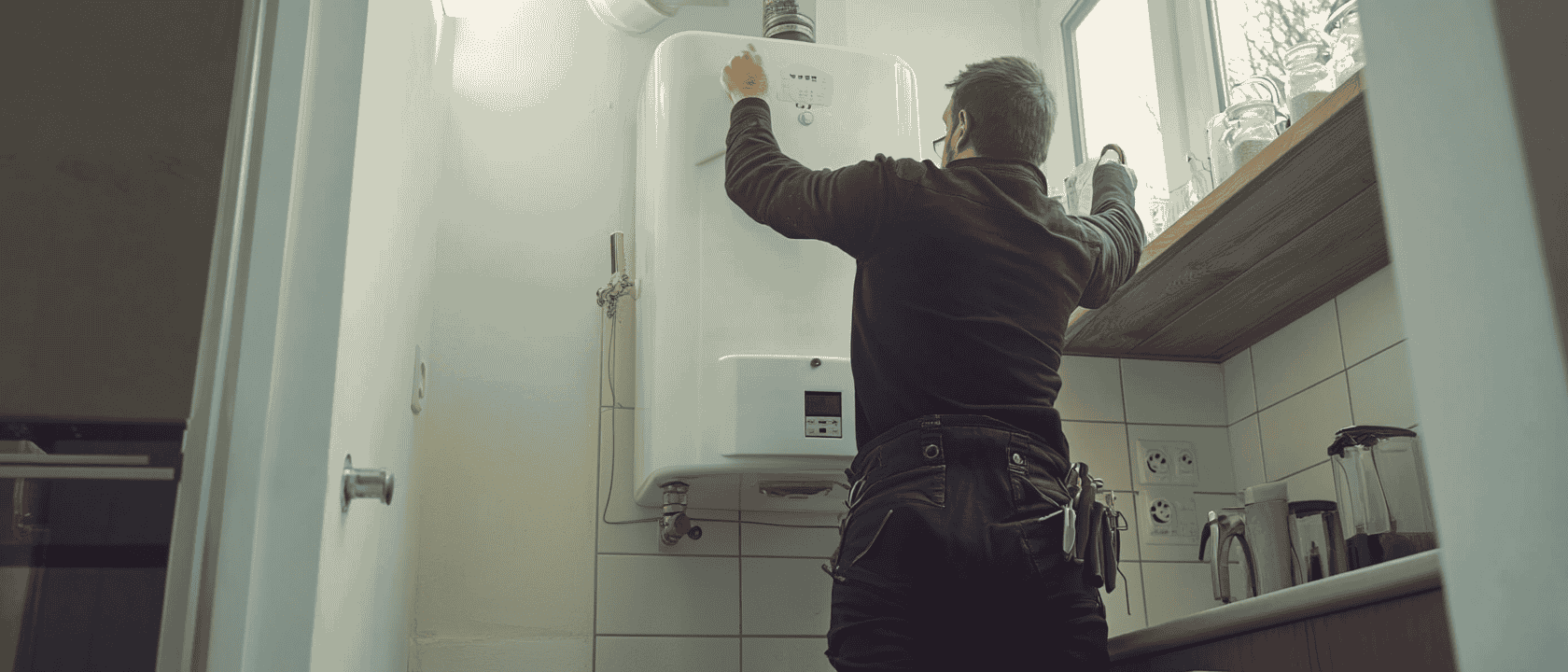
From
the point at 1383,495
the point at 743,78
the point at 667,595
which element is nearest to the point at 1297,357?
the point at 1383,495

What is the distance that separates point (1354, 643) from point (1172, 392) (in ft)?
4.07

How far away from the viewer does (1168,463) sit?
7.54ft

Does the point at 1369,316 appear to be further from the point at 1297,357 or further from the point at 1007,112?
the point at 1007,112

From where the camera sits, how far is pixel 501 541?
211cm

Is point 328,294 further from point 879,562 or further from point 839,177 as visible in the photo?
point 839,177

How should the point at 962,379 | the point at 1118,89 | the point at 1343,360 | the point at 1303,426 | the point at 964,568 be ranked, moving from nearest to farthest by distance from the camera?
the point at 964,568
the point at 962,379
the point at 1343,360
the point at 1303,426
the point at 1118,89

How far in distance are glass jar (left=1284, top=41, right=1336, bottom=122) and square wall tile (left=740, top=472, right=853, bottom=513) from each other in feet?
2.89

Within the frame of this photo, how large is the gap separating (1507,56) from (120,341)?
82 centimetres

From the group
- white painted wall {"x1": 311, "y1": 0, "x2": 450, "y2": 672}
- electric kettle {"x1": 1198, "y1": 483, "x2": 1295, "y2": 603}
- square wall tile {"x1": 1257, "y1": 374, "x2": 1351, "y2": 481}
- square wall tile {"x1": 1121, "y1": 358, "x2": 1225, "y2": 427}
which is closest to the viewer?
white painted wall {"x1": 311, "y1": 0, "x2": 450, "y2": 672}

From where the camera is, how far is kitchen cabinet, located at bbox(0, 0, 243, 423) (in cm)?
79

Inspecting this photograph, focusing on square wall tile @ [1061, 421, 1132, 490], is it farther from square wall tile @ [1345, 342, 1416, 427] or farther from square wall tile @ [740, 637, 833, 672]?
square wall tile @ [740, 637, 833, 672]

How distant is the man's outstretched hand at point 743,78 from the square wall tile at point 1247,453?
116 centimetres

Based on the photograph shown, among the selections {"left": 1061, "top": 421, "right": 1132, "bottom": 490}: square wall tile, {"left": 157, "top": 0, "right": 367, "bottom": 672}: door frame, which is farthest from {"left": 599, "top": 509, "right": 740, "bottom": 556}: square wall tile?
{"left": 157, "top": 0, "right": 367, "bottom": 672}: door frame

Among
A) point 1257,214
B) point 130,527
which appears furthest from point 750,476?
point 130,527
